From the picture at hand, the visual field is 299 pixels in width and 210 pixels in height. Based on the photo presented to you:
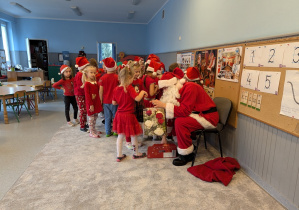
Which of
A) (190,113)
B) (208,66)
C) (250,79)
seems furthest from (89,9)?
(250,79)

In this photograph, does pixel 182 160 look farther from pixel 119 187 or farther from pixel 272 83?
pixel 272 83

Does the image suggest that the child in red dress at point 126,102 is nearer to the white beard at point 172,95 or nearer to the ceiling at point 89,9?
the white beard at point 172,95

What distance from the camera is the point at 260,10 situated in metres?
2.18

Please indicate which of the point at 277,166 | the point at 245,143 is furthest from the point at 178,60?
the point at 277,166

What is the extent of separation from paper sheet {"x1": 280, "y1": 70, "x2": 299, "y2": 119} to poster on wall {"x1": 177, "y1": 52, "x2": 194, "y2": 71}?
2254 millimetres

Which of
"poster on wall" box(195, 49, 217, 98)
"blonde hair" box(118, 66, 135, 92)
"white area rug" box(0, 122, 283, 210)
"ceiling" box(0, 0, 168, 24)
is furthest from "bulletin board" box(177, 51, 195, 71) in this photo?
"ceiling" box(0, 0, 168, 24)

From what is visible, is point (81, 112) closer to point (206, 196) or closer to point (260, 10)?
point (206, 196)

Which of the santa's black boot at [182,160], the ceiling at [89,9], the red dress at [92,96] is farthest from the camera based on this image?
the ceiling at [89,9]

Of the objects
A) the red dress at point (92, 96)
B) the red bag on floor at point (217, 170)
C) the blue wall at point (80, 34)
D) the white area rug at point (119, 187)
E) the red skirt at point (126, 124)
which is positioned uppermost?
the blue wall at point (80, 34)

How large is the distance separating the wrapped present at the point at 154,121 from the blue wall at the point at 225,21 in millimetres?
1408

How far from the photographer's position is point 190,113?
2.67 m

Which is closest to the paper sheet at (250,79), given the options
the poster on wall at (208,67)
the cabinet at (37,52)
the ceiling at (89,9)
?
the poster on wall at (208,67)

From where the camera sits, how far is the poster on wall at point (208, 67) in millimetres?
3143

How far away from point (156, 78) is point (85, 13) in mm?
6407
